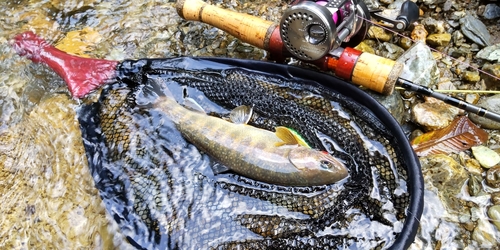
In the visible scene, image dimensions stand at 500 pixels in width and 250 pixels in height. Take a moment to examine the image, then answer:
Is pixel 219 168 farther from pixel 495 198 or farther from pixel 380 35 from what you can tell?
pixel 380 35

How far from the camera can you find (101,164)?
3168mm

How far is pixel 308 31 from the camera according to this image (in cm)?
300

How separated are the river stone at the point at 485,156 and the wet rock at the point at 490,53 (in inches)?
45.6

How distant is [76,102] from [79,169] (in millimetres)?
680

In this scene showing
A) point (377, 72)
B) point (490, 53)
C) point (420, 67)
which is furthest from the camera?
point (490, 53)

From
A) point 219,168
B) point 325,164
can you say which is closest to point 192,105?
point 219,168

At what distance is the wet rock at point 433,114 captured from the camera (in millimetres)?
3574

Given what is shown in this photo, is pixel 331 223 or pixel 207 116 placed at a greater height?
pixel 207 116

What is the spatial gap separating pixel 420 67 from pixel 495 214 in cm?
144

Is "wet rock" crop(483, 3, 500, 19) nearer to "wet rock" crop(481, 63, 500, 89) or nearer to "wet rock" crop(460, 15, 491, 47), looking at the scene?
"wet rock" crop(460, 15, 491, 47)

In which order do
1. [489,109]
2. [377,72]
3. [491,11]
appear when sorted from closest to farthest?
[377,72], [489,109], [491,11]

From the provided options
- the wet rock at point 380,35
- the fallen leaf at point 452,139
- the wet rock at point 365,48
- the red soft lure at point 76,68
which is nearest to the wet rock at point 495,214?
the fallen leaf at point 452,139

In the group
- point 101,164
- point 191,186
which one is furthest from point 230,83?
point 101,164

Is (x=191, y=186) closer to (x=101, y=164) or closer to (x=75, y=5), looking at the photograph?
(x=101, y=164)
